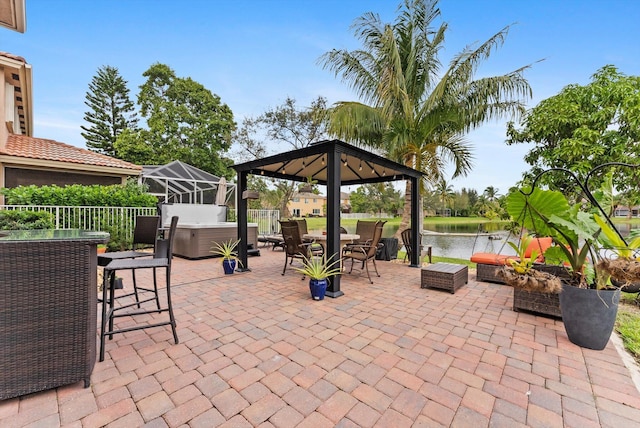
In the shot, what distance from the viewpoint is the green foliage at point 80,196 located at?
6.67 m

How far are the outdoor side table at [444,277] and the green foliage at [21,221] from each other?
6893 millimetres

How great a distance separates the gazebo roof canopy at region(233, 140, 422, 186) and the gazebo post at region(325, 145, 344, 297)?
0.16 metres

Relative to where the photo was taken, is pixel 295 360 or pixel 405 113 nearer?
pixel 295 360

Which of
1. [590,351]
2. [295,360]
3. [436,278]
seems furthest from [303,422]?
[436,278]

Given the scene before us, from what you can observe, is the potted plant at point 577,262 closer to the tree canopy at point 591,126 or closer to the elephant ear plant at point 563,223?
the elephant ear plant at point 563,223

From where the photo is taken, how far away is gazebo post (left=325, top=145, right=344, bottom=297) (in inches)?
160

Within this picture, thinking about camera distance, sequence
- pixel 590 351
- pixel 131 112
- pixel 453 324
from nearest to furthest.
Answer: pixel 590 351
pixel 453 324
pixel 131 112

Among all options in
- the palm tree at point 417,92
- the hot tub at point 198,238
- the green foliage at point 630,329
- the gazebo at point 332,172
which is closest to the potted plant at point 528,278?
the green foliage at point 630,329

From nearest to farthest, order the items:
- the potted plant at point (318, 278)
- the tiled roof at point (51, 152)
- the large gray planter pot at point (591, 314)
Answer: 1. the large gray planter pot at point (591, 314)
2. the potted plant at point (318, 278)
3. the tiled roof at point (51, 152)

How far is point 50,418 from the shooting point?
1569mm

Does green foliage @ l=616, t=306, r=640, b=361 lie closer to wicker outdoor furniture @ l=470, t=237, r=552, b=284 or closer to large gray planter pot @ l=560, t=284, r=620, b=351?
large gray planter pot @ l=560, t=284, r=620, b=351

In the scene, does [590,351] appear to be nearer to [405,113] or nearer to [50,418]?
[50,418]

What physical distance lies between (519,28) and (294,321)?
9.11 m

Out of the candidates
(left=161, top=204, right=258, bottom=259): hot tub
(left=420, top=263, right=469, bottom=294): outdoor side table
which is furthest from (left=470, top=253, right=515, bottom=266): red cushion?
(left=161, top=204, right=258, bottom=259): hot tub
